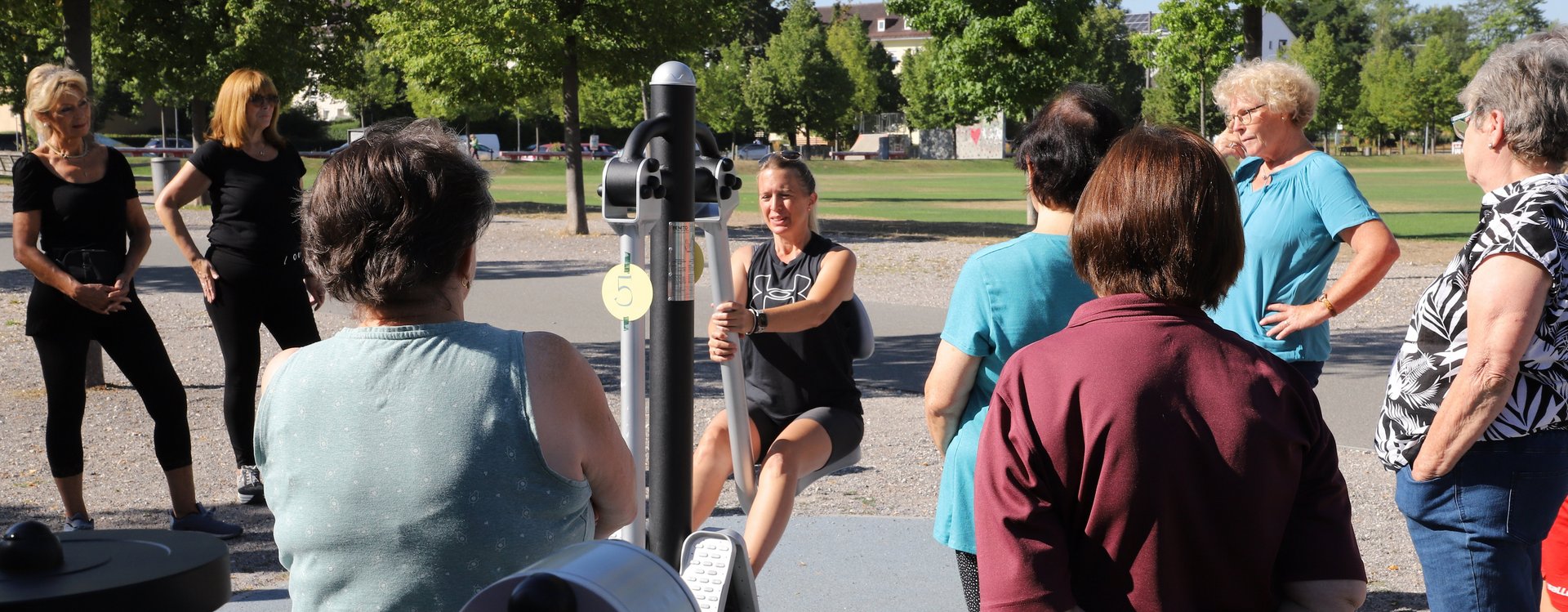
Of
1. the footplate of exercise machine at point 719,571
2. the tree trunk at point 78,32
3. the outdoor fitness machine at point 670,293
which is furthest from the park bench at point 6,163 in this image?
the footplate of exercise machine at point 719,571

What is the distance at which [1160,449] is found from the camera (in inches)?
68.9

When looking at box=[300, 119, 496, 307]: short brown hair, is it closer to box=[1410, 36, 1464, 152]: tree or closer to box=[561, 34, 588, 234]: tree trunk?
box=[561, 34, 588, 234]: tree trunk

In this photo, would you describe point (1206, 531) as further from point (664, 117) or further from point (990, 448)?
point (664, 117)

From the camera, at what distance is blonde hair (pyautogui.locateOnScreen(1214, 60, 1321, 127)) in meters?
3.77

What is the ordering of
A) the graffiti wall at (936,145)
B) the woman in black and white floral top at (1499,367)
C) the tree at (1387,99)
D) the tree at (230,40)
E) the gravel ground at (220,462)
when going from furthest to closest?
the graffiti wall at (936,145) < the tree at (1387,99) < the tree at (230,40) < the gravel ground at (220,462) < the woman in black and white floral top at (1499,367)

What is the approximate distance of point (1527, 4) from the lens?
284ft

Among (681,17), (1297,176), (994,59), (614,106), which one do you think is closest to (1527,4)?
(614,106)

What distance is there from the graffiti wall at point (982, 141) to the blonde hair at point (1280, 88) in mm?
70055

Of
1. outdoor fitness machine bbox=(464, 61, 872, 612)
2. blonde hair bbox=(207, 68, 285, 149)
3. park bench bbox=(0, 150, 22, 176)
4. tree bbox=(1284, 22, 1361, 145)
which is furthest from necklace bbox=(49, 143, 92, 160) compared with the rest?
tree bbox=(1284, 22, 1361, 145)

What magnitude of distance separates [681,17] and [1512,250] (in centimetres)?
1736

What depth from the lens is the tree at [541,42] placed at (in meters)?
18.2

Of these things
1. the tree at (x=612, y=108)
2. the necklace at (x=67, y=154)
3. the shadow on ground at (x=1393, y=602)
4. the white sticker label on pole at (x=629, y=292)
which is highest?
the tree at (x=612, y=108)

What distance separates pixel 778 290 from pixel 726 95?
198 ft

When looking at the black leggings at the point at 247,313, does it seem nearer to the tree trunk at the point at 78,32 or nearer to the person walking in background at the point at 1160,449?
the person walking in background at the point at 1160,449
